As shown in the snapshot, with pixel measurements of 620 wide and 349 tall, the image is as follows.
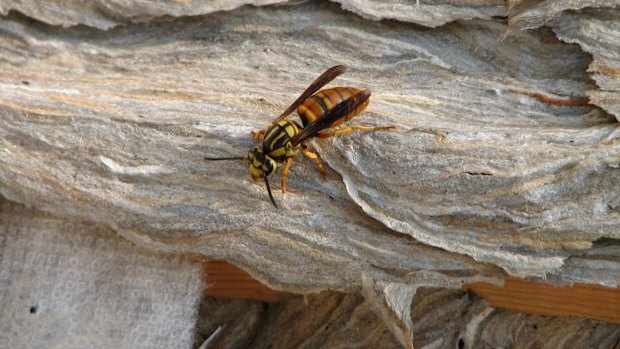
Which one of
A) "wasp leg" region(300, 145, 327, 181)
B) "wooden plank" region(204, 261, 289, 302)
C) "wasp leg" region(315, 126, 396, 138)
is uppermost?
"wasp leg" region(315, 126, 396, 138)

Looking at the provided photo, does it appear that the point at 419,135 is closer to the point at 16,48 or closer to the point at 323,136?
the point at 323,136

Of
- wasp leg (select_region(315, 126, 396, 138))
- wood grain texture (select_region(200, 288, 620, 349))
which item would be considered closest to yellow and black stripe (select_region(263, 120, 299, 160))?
wasp leg (select_region(315, 126, 396, 138))

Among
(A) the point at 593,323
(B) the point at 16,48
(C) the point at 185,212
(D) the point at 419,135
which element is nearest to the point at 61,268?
(C) the point at 185,212

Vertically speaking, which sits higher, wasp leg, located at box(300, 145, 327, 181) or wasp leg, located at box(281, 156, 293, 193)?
wasp leg, located at box(300, 145, 327, 181)

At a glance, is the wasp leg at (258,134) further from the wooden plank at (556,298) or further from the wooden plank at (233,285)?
the wooden plank at (556,298)

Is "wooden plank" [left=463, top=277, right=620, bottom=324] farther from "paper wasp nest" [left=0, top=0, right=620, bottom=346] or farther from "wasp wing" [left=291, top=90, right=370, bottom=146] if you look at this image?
"wasp wing" [left=291, top=90, right=370, bottom=146]

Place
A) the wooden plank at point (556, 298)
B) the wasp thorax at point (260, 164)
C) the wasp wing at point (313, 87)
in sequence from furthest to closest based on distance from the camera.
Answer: the wooden plank at point (556, 298) → the wasp wing at point (313, 87) → the wasp thorax at point (260, 164)

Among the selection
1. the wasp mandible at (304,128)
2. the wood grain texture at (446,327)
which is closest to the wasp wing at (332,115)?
the wasp mandible at (304,128)

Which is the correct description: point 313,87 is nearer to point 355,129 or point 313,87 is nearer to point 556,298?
point 355,129
